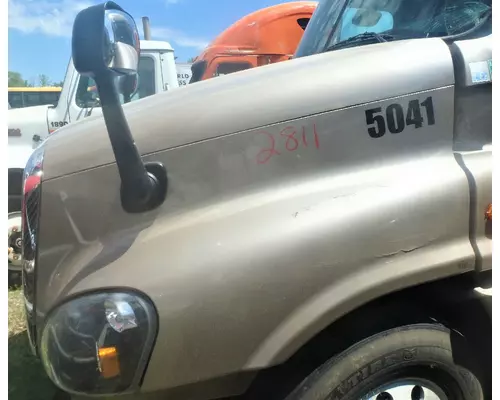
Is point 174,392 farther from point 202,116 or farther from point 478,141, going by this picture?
point 478,141

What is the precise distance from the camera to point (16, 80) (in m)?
2.35

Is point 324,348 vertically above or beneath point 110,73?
beneath

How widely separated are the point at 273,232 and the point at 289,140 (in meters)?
0.36

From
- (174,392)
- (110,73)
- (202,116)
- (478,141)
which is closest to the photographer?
(110,73)

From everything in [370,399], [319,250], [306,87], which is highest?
[306,87]

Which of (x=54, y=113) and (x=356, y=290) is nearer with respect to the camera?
(x=356, y=290)

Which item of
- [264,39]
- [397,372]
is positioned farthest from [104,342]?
[264,39]

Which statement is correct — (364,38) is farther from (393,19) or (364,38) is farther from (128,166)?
(128,166)

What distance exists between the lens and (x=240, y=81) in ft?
6.90

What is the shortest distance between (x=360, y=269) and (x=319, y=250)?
17cm

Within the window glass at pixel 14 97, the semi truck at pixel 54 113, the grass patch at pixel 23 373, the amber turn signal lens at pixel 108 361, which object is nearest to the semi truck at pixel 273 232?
the amber turn signal lens at pixel 108 361

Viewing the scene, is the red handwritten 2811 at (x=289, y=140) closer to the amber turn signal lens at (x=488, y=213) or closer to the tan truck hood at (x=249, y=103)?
the tan truck hood at (x=249, y=103)

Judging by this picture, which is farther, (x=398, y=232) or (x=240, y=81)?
(x=240, y=81)

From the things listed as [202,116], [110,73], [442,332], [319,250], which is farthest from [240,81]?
[442,332]
